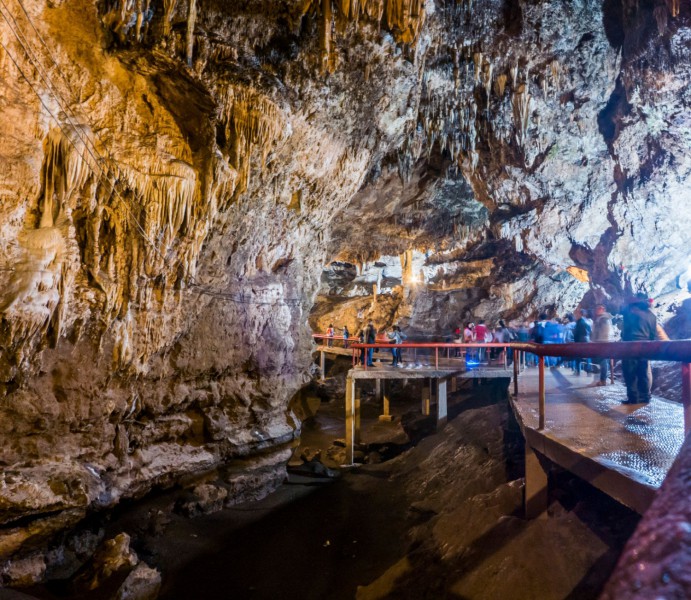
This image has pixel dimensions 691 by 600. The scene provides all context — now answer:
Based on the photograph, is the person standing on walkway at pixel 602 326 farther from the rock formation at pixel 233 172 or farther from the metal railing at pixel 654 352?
the rock formation at pixel 233 172

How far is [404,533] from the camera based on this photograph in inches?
278

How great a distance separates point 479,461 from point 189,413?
619cm

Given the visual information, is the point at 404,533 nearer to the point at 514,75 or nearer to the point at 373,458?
the point at 373,458

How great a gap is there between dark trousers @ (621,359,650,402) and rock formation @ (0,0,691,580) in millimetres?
6465

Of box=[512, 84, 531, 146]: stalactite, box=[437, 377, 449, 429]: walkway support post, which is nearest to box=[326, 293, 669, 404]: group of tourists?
box=[437, 377, 449, 429]: walkway support post

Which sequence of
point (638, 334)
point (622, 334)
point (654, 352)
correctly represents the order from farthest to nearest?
point (622, 334)
point (638, 334)
point (654, 352)

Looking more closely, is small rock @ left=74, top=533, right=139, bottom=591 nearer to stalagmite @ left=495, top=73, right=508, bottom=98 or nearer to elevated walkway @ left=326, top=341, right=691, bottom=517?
elevated walkway @ left=326, top=341, right=691, bottom=517

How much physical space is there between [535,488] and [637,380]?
2686mm

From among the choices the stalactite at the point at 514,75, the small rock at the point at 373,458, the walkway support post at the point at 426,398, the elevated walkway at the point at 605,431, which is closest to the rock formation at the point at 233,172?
the stalactite at the point at 514,75

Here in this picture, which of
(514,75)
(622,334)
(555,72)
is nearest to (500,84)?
(514,75)

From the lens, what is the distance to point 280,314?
448 inches

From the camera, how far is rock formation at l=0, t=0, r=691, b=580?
606 centimetres

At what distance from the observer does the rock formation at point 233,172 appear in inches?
239

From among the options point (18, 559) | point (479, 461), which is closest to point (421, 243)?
point (479, 461)
